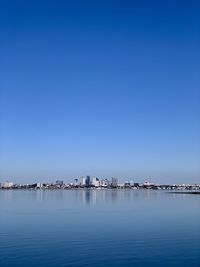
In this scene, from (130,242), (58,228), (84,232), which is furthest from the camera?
(58,228)

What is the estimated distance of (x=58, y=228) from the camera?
5675 cm

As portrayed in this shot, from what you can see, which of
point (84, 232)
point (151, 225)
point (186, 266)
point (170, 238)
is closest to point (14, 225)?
point (84, 232)

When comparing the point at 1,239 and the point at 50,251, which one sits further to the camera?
the point at 1,239

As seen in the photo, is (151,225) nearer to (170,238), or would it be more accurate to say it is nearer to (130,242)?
(170,238)

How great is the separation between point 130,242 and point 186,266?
11.1 m

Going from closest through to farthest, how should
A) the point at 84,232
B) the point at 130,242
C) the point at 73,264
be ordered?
the point at 73,264
the point at 130,242
the point at 84,232

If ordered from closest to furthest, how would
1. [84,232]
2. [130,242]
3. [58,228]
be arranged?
[130,242] → [84,232] → [58,228]

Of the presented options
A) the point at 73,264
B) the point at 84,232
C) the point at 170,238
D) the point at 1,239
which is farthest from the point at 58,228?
the point at 73,264

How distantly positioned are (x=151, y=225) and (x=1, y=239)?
926 inches

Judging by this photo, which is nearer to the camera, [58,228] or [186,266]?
[186,266]

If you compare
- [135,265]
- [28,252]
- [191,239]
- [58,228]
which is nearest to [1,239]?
[28,252]

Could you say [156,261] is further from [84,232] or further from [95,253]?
[84,232]

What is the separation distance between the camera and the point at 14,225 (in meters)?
59.2

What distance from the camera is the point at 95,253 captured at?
124 ft
